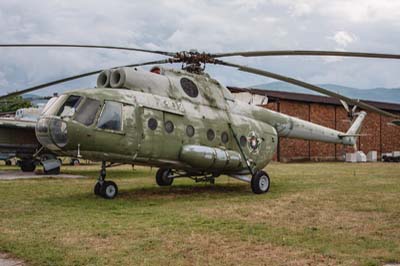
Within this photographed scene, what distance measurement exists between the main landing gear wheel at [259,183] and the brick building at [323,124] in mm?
21423

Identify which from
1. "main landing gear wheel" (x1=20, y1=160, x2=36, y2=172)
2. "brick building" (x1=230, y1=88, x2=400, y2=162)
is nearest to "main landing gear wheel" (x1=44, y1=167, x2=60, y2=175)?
"main landing gear wheel" (x1=20, y1=160, x2=36, y2=172)

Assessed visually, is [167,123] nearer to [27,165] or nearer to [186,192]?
[186,192]

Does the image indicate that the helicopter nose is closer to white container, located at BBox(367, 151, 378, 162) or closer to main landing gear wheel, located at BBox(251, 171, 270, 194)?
main landing gear wheel, located at BBox(251, 171, 270, 194)

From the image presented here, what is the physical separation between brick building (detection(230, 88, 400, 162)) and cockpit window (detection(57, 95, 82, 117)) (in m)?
24.1

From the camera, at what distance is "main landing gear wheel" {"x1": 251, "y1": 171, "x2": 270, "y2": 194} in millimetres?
12867

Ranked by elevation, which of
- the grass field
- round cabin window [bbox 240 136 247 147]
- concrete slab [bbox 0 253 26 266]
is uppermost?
round cabin window [bbox 240 136 247 147]

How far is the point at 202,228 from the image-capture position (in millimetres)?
7418

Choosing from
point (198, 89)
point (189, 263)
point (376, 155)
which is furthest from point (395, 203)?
point (376, 155)

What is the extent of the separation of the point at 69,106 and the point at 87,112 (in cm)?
43

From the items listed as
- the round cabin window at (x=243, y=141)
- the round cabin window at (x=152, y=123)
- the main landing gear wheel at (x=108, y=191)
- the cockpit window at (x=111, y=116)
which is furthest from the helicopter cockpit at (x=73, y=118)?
the round cabin window at (x=243, y=141)

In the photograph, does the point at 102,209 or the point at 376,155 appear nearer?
the point at 102,209

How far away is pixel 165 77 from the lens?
40.7ft

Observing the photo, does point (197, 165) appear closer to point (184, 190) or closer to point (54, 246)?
point (184, 190)

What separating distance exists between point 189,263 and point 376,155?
3943cm
